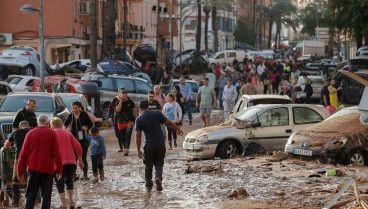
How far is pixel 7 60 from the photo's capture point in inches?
1784

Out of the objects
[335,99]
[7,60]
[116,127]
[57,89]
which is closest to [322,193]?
[116,127]

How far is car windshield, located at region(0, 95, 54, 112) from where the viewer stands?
24766 mm

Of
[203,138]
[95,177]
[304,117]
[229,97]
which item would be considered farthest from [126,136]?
[229,97]

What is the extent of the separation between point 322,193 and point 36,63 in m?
32.0

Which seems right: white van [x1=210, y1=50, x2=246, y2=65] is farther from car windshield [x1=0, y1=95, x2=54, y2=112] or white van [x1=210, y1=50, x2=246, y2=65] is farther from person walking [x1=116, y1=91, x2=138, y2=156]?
person walking [x1=116, y1=91, x2=138, y2=156]

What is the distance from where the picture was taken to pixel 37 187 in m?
14.1

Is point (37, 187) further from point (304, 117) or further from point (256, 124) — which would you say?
point (304, 117)

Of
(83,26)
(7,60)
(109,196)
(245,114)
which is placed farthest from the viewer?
(83,26)

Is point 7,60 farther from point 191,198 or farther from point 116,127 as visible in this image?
point 191,198

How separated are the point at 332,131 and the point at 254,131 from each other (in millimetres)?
2844

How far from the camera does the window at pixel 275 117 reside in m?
23.7

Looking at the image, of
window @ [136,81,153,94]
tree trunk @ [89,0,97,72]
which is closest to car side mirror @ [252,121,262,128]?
window @ [136,81,153,94]

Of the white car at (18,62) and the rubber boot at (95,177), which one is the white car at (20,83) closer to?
the white car at (18,62)

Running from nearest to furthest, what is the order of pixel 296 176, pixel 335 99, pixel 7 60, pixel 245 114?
pixel 296 176 → pixel 245 114 → pixel 335 99 → pixel 7 60
